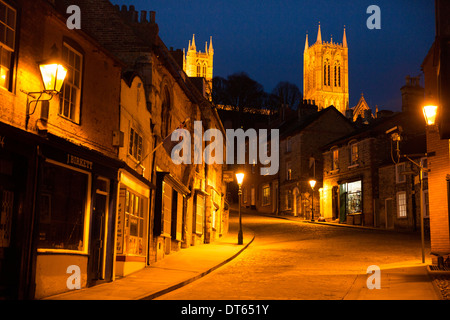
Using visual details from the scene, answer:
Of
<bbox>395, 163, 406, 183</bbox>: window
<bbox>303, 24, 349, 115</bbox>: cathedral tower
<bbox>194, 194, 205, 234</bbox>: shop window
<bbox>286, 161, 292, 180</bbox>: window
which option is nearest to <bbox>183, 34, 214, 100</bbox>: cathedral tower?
<bbox>303, 24, 349, 115</bbox>: cathedral tower

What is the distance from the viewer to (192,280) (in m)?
14.8

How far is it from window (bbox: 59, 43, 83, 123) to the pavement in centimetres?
408

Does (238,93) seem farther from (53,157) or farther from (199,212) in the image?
(53,157)

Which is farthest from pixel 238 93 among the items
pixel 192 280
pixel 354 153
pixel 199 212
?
pixel 192 280

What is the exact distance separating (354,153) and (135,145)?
29.1 m

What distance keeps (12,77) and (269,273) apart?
939cm

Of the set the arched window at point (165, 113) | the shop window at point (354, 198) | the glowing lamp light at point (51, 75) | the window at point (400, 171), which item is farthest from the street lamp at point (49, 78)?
the shop window at point (354, 198)

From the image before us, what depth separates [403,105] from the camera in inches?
1650

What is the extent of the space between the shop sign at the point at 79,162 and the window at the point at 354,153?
3245 cm

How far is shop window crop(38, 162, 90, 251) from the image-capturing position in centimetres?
1144

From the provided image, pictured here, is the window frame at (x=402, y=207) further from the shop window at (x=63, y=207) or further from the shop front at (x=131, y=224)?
the shop window at (x=63, y=207)

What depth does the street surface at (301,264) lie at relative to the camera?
40.6ft

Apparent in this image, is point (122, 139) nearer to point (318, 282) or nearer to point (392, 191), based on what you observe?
point (318, 282)

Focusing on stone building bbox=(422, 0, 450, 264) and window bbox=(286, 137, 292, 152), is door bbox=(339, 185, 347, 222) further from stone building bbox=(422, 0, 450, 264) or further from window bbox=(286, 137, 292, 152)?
stone building bbox=(422, 0, 450, 264)
